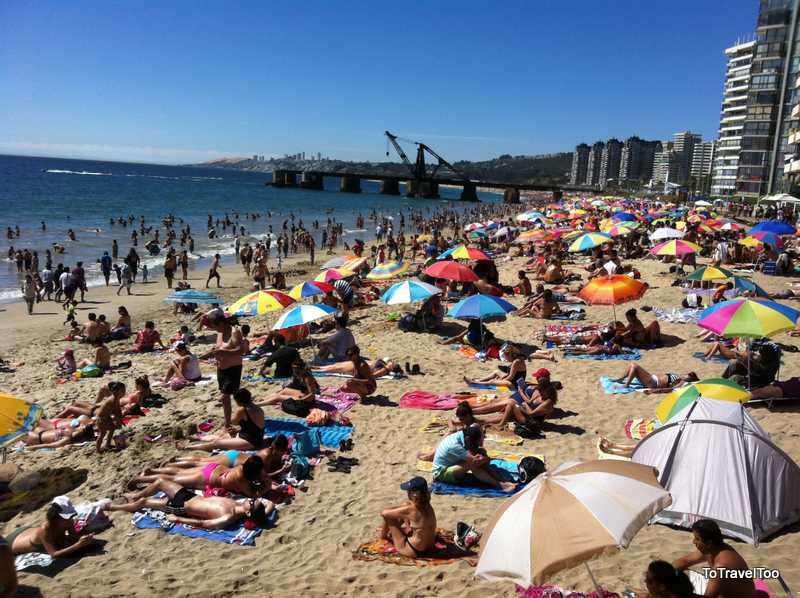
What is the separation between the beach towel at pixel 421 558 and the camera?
443 centimetres

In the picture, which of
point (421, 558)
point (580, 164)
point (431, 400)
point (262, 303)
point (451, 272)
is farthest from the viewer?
point (580, 164)

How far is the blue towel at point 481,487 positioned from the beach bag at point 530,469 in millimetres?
109

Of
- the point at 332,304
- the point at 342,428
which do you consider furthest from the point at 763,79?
the point at 342,428

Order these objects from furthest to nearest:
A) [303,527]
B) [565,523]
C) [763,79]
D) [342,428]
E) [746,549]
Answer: [763,79]
[342,428]
[303,527]
[746,549]
[565,523]

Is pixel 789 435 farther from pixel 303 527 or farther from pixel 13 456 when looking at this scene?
pixel 13 456

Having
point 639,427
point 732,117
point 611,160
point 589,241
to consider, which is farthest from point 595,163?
point 639,427

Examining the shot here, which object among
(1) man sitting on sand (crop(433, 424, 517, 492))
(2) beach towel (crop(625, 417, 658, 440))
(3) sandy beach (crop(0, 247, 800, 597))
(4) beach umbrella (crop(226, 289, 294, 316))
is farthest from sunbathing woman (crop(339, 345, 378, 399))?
(2) beach towel (crop(625, 417, 658, 440))

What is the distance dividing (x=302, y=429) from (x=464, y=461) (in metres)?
2.31

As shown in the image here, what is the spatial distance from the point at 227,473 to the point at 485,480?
243 centimetres

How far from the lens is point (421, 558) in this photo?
176 inches

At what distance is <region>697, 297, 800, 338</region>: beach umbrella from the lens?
6402mm

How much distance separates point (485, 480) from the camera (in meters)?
5.53

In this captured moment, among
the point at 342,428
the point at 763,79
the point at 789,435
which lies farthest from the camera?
the point at 763,79

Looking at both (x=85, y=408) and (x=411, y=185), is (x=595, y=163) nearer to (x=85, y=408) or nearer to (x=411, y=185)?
(x=411, y=185)
